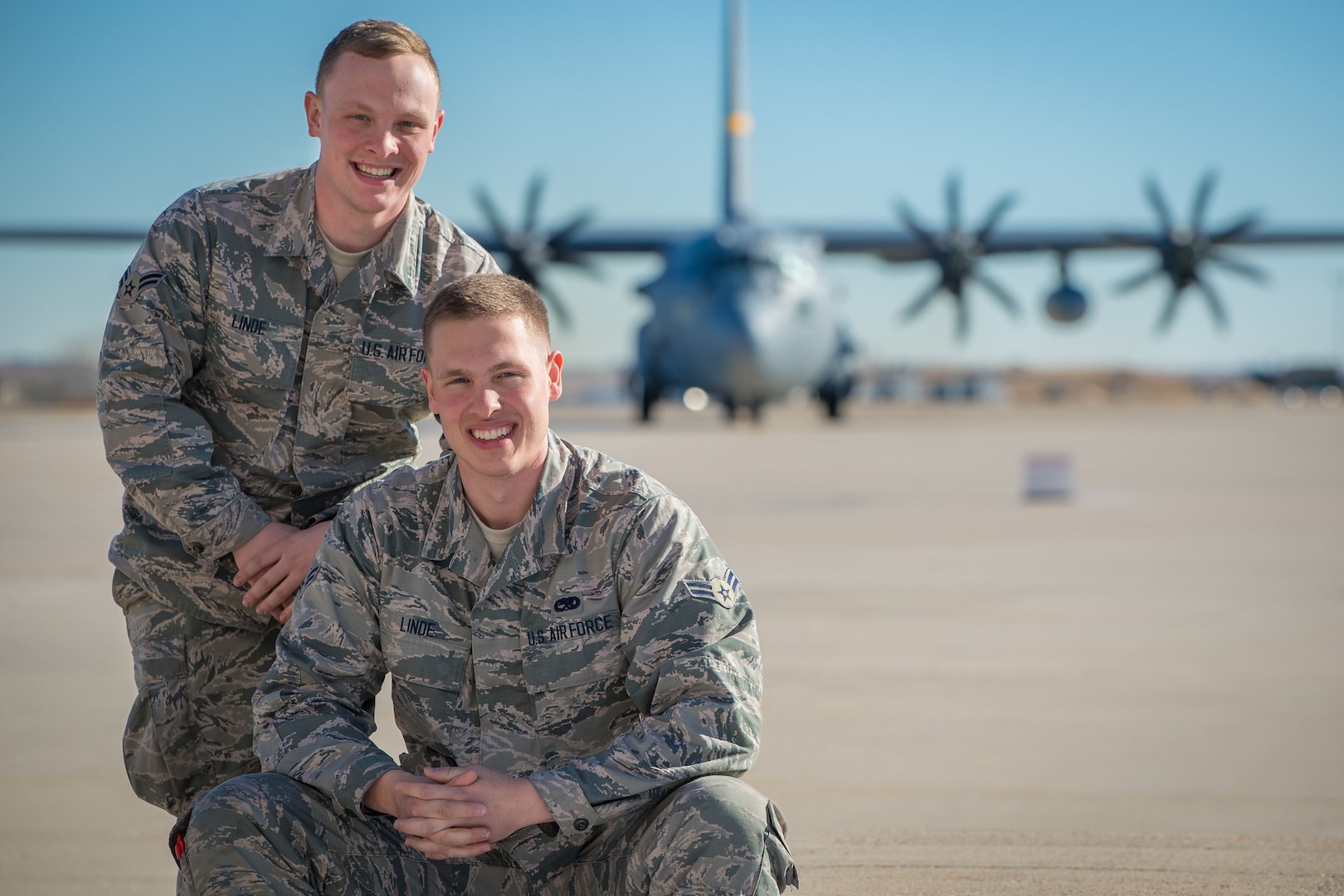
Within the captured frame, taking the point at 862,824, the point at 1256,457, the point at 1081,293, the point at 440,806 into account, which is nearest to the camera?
the point at 440,806

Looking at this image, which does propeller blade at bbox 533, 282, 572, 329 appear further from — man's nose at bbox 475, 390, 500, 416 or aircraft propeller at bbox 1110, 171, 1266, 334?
man's nose at bbox 475, 390, 500, 416

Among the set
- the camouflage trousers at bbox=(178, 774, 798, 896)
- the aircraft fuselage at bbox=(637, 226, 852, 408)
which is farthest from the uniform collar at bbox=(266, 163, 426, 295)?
the aircraft fuselage at bbox=(637, 226, 852, 408)

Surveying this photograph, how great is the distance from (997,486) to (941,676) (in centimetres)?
1019

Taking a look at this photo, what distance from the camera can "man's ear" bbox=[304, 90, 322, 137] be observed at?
331cm

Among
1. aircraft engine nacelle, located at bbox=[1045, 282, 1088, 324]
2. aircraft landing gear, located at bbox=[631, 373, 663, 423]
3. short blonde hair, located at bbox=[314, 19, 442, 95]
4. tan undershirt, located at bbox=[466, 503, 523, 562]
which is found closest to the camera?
tan undershirt, located at bbox=[466, 503, 523, 562]

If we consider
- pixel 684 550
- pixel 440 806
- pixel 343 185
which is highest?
pixel 343 185

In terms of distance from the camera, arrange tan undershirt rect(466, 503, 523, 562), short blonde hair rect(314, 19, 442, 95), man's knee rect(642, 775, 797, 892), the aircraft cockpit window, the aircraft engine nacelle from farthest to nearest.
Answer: the aircraft engine nacelle, the aircraft cockpit window, short blonde hair rect(314, 19, 442, 95), tan undershirt rect(466, 503, 523, 562), man's knee rect(642, 775, 797, 892)

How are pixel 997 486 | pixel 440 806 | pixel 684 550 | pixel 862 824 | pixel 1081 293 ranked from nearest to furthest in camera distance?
pixel 440 806
pixel 684 550
pixel 862 824
pixel 997 486
pixel 1081 293

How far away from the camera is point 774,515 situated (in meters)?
12.4

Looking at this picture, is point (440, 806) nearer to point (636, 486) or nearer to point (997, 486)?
point (636, 486)

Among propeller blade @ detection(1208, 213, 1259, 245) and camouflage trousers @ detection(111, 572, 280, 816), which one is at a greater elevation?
propeller blade @ detection(1208, 213, 1259, 245)

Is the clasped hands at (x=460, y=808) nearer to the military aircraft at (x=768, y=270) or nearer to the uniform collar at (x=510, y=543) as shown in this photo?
the uniform collar at (x=510, y=543)

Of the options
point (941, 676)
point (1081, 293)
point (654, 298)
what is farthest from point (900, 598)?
point (1081, 293)

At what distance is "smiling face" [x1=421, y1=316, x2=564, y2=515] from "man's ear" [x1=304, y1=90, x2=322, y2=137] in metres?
0.89
